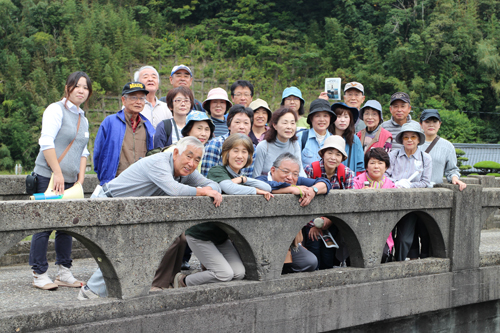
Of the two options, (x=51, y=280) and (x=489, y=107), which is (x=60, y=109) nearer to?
(x=51, y=280)

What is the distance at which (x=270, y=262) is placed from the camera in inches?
170

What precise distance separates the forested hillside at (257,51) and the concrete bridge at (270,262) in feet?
91.6

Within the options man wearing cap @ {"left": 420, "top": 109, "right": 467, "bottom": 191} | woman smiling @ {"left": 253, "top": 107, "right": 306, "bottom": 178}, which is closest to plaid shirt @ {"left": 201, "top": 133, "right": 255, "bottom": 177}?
woman smiling @ {"left": 253, "top": 107, "right": 306, "bottom": 178}

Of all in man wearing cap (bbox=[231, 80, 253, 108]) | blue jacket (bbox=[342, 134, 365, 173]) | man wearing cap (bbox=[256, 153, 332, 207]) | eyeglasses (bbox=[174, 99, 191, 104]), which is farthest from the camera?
man wearing cap (bbox=[231, 80, 253, 108])

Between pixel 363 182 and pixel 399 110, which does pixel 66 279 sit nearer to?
pixel 363 182

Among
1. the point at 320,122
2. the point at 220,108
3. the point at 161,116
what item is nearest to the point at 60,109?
the point at 161,116

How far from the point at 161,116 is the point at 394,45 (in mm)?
36109

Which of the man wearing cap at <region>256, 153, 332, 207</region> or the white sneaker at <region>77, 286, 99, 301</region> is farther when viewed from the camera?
the man wearing cap at <region>256, 153, 332, 207</region>

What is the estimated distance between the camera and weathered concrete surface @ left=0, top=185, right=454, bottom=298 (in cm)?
326

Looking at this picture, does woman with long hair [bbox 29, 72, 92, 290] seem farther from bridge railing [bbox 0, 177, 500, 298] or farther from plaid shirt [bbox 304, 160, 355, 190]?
plaid shirt [bbox 304, 160, 355, 190]

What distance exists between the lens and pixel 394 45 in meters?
38.9

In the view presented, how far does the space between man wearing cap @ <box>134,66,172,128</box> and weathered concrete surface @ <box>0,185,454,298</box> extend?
217 cm

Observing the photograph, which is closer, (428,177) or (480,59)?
(428,177)

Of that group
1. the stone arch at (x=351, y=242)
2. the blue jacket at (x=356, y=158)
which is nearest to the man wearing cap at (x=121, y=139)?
the stone arch at (x=351, y=242)
